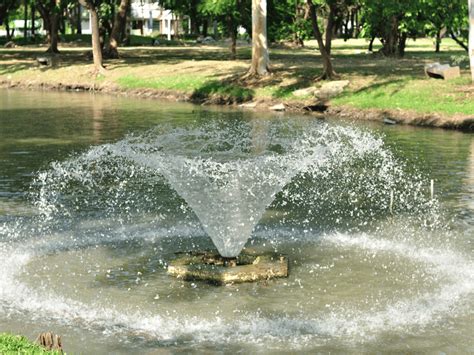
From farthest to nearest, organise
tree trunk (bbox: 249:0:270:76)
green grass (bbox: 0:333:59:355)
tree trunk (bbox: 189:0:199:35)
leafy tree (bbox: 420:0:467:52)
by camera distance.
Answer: tree trunk (bbox: 189:0:199:35)
leafy tree (bbox: 420:0:467:52)
tree trunk (bbox: 249:0:270:76)
green grass (bbox: 0:333:59:355)

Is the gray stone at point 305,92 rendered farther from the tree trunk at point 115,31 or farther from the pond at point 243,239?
Answer: the tree trunk at point 115,31

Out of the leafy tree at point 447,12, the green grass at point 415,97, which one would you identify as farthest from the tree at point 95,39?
the leafy tree at point 447,12

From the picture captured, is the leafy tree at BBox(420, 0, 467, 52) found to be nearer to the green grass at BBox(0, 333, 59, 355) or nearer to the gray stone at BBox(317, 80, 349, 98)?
the gray stone at BBox(317, 80, 349, 98)

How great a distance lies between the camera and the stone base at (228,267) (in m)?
15.7

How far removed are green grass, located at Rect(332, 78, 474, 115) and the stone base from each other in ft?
70.4

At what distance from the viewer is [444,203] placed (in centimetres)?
2206

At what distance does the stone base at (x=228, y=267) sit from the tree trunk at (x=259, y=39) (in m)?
30.0

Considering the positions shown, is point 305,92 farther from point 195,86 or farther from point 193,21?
point 193,21

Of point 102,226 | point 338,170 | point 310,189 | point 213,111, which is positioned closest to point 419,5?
point 213,111

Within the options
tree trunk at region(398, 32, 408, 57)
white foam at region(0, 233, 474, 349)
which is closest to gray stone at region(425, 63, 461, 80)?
tree trunk at region(398, 32, 408, 57)

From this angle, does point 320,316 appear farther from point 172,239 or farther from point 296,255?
point 172,239

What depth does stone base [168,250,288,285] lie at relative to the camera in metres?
15.7

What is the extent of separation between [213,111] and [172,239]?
22.7m

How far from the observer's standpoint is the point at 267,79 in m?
45.7
